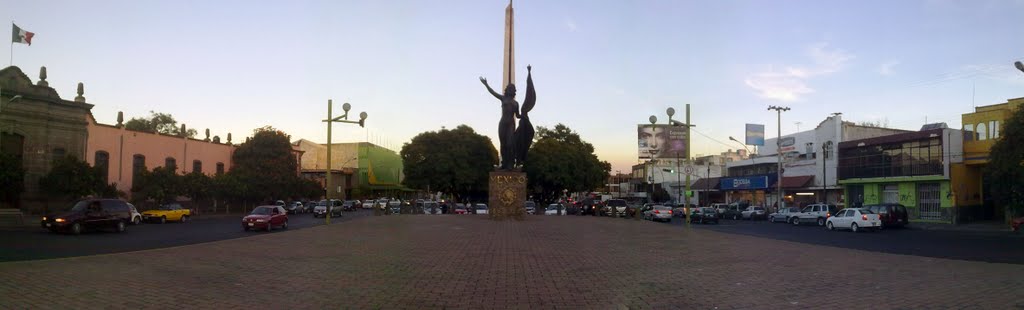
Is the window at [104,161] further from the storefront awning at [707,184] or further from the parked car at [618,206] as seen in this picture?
the storefront awning at [707,184]

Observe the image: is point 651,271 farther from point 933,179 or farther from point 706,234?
point 933,179

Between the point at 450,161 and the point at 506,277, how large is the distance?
4383 cm

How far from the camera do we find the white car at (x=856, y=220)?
110 ft

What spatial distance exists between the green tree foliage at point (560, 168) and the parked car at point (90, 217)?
1215 inches

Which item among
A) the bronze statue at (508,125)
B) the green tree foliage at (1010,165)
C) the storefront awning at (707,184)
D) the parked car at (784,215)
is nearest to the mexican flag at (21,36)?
the bronze statue at (508,125)

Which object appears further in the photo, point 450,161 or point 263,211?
point 450,161

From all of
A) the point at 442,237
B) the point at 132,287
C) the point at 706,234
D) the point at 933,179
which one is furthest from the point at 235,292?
the point at 933,179

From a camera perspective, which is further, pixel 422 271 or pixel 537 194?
pixel 537 194

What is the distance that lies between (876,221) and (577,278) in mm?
28711

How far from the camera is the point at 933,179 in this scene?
148ft

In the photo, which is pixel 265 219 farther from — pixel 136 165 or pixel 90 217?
pixel 136 165

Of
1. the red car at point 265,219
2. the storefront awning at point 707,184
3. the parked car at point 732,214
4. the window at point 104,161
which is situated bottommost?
the parked car at point 732,214

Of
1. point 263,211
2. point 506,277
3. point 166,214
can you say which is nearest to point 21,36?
point 166,214

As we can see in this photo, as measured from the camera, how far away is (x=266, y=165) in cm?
5812
